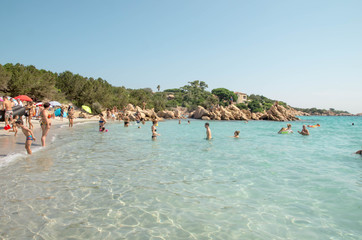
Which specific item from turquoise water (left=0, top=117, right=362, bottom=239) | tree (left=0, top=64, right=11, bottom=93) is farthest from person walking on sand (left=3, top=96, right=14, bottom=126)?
tree (left=0, top=64, right=11, bottom=93)

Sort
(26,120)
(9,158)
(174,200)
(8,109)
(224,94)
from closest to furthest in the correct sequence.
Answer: (174,200)
(9,158)
(8,109)
(26,120)
(224,94)

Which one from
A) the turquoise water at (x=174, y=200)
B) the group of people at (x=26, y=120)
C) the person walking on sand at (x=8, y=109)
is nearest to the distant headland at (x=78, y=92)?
the group of people at (x=26, y=120)

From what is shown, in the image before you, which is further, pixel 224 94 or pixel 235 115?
pixel 224 94

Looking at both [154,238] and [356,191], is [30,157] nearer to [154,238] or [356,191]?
[154,238]

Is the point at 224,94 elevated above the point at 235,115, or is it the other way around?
the point at 224,94

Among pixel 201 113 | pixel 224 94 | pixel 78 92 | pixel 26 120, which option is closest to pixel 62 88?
pixel 78 92

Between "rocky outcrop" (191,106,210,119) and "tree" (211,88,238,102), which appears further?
"tree" (211,88,238,102)

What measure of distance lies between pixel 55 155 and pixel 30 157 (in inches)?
35.2

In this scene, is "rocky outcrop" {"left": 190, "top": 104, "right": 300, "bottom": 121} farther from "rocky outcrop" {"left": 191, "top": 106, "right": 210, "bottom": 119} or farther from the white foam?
the white foam

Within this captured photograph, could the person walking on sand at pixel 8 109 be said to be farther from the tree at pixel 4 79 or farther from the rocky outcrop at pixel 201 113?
the rocky outcrop at pixel 201 113

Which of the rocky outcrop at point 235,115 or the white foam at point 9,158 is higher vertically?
the rocky outcrop at point 235,115

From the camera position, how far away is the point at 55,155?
943 centimetres

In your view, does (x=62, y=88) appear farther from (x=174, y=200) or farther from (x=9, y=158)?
(x=174, y=200)

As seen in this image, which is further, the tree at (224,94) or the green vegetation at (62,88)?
the tree at (224,94)
